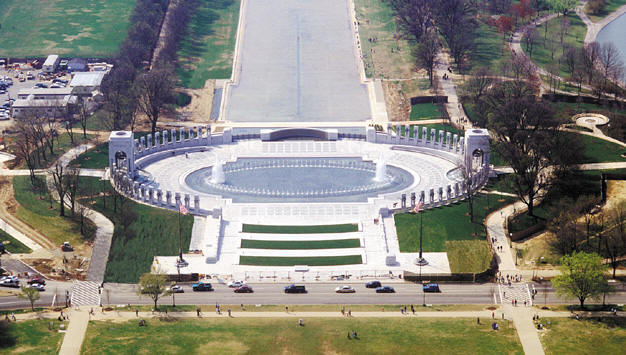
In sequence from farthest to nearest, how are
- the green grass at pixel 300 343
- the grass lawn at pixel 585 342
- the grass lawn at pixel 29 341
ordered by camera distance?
1. the green grass at pixel 300 343
2. the grass lawn at pixel 585 342
3. the grass lawn at pixel 29 341

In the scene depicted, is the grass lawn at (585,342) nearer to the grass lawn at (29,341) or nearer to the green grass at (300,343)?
the green grass at (300,343)

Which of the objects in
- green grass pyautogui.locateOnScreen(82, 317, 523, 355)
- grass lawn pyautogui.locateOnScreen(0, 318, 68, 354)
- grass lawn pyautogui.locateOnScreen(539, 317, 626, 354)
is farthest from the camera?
green grass pyautogui.locateOnScreen(82, 317, 523, 355)

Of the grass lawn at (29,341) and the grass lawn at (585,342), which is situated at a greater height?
the grass lawn at (585,342)

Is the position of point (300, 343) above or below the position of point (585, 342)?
below

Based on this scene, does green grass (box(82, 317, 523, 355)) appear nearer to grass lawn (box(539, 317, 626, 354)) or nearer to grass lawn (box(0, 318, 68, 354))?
grass lawn (box(0, 318, 68, 354))

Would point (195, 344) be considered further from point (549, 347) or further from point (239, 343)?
point (549, 347)

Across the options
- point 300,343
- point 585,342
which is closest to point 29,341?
point 300,343

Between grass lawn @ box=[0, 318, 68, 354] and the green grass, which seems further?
the green grass

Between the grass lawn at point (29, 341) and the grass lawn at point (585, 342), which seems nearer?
the grass lawn at point (29, 341)

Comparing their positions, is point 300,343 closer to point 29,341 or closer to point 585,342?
point 29,341

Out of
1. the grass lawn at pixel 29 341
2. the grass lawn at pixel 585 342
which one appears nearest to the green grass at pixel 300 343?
the grass lawn at pixel 29 341

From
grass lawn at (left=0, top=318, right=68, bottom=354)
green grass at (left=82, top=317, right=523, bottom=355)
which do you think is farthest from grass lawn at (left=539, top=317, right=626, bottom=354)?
grass lawn at (left=0, top=318, right=68, bottom=354)
